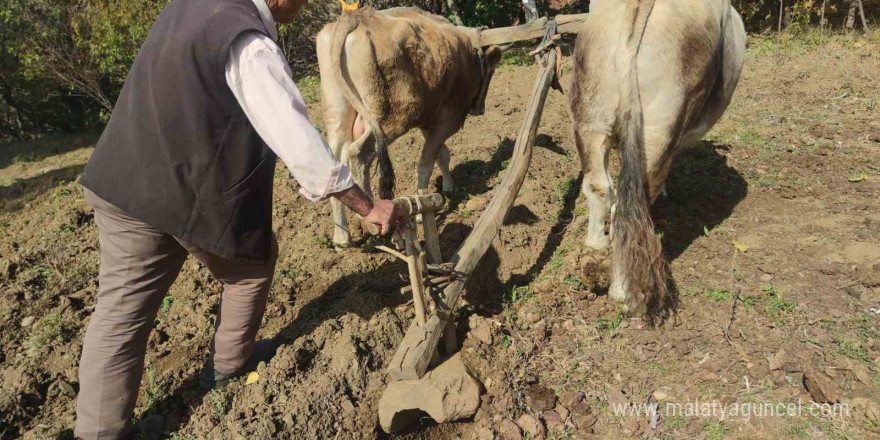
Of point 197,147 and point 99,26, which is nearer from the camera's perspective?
point 197,147

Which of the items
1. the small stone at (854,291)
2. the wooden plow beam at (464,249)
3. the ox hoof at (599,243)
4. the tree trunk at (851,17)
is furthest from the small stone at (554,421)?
the tree trunk at (851,17)

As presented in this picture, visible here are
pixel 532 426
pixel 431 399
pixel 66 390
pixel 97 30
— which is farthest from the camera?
pixel 97 30

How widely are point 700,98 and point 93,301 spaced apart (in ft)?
14.7

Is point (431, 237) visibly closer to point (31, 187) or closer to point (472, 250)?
point (472, 250)

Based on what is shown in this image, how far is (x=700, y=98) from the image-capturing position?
3449mm

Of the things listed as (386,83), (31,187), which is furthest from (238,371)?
(31,187)

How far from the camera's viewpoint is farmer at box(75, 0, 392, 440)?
2.13 m

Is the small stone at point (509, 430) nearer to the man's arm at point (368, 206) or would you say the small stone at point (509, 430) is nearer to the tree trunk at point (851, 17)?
the man's arm at point (368, 206)

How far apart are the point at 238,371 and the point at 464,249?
1438mm

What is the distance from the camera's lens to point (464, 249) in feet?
10.6

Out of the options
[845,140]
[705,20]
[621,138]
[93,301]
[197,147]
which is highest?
[705,20]

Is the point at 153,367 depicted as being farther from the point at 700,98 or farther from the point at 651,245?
the point at 700,98

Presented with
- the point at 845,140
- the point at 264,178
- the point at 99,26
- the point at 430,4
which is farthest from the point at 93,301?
the point at 430,4

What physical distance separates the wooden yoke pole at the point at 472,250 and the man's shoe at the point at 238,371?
91 centimetres
